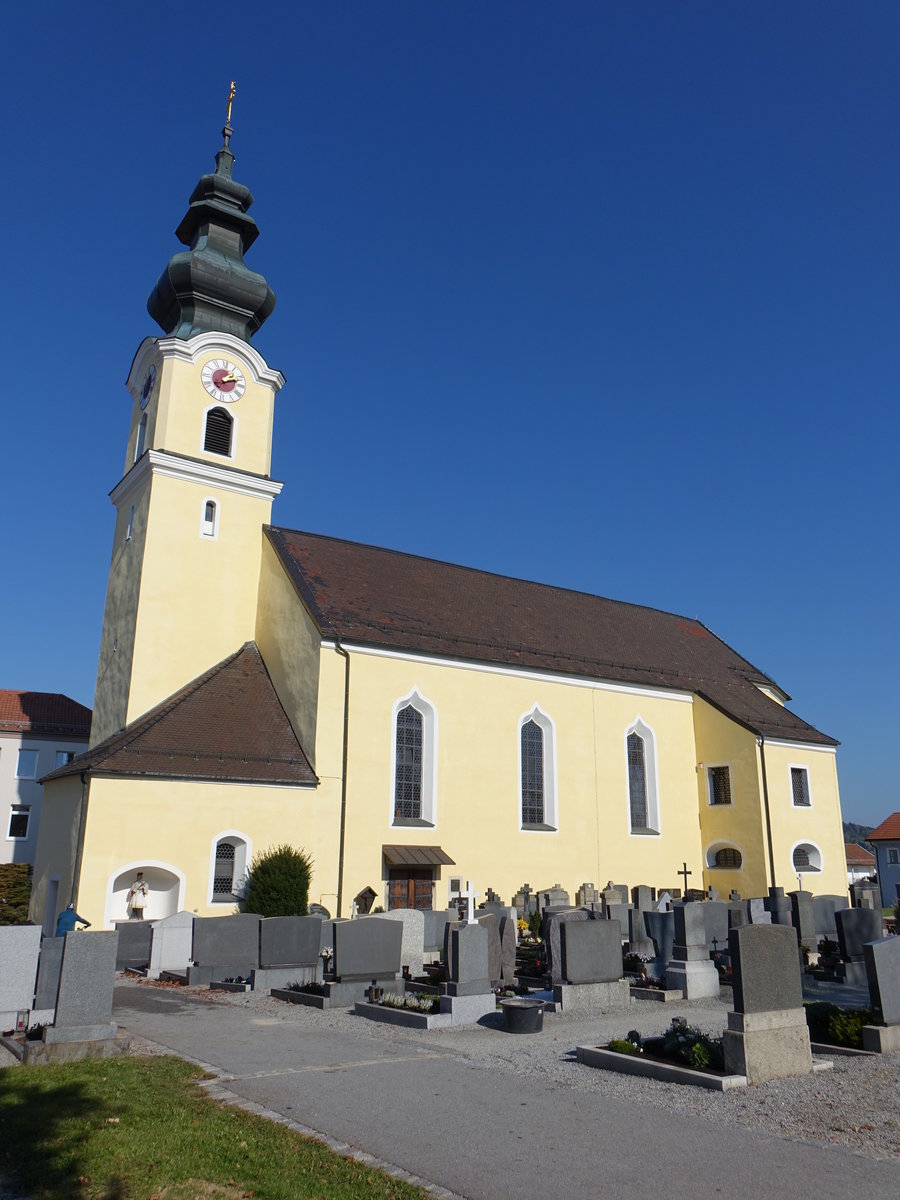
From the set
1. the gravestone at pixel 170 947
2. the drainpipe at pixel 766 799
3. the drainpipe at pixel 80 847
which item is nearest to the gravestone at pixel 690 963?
the gravestone at pixel 170 947

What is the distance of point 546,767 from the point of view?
26.5 m

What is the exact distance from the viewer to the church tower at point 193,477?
24391 mm

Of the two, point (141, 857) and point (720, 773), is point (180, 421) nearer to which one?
point (141, 857)

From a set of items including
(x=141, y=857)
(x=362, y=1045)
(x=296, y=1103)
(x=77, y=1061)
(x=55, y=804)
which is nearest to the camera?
(x=296, y=1103)

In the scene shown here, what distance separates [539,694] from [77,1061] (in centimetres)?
1921

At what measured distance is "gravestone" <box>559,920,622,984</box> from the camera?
40.6 feet

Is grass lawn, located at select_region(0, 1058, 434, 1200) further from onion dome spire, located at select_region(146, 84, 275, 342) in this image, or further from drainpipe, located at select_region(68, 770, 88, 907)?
onion dome spire, located at select_region(146, 84, 275, 342)

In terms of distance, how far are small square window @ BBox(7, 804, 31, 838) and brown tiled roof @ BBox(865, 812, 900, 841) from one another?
4503 centimetres

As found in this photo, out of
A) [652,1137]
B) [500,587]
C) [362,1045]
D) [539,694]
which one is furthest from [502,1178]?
[500,587]

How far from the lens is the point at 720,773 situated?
2942cm

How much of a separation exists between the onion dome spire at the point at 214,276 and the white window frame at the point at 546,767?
14.6 m

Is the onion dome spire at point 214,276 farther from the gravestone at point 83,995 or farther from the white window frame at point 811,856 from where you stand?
the white window frame at point 811,856

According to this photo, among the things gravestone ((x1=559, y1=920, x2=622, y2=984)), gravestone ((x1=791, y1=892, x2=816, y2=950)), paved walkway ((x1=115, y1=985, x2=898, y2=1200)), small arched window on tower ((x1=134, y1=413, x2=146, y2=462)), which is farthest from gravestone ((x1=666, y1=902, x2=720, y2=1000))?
small arched window on tower ((x1=134, y1=413, x2=146, y2=462))

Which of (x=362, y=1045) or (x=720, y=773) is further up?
(x=720, y=773)
